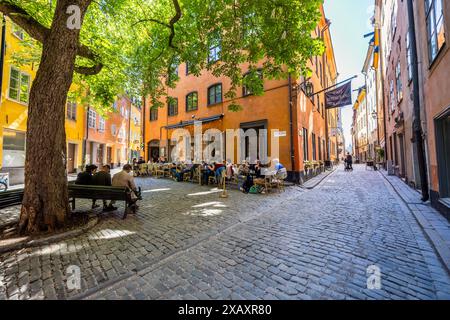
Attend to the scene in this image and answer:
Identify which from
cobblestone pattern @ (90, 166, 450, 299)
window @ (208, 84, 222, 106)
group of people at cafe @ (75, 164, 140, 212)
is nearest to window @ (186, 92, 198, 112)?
window @ (208, 84, 222, 106)

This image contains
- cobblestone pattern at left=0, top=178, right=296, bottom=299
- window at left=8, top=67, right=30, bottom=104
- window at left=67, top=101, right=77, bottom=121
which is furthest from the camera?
window at left=67, top=101, right=77, bottom=121

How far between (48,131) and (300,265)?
534 centimetres

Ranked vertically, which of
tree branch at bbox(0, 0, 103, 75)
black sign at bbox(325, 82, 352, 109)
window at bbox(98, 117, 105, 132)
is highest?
window at bbox(98, 117, 105, 132)

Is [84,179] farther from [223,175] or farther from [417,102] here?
[417,102]

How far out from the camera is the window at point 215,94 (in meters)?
15.5

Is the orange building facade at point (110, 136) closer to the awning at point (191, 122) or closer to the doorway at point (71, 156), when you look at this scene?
the doorway at point (71, 156)

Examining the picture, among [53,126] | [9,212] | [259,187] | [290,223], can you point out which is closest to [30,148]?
[53,126]

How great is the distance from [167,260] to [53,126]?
12.1ft

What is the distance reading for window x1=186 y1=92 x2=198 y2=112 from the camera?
677 inches

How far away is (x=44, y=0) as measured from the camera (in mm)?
6742

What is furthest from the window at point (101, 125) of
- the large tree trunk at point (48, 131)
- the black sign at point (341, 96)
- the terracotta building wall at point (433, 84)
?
the terracotta building wall at point (433, 84)

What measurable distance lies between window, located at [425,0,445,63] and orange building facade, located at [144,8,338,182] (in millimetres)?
6027

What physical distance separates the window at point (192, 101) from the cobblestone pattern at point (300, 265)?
46.6 feet

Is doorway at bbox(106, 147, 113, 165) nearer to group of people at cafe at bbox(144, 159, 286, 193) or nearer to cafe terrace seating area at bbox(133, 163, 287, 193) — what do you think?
cafe terrace seating area at bbox(133, 163, 287, 193)
